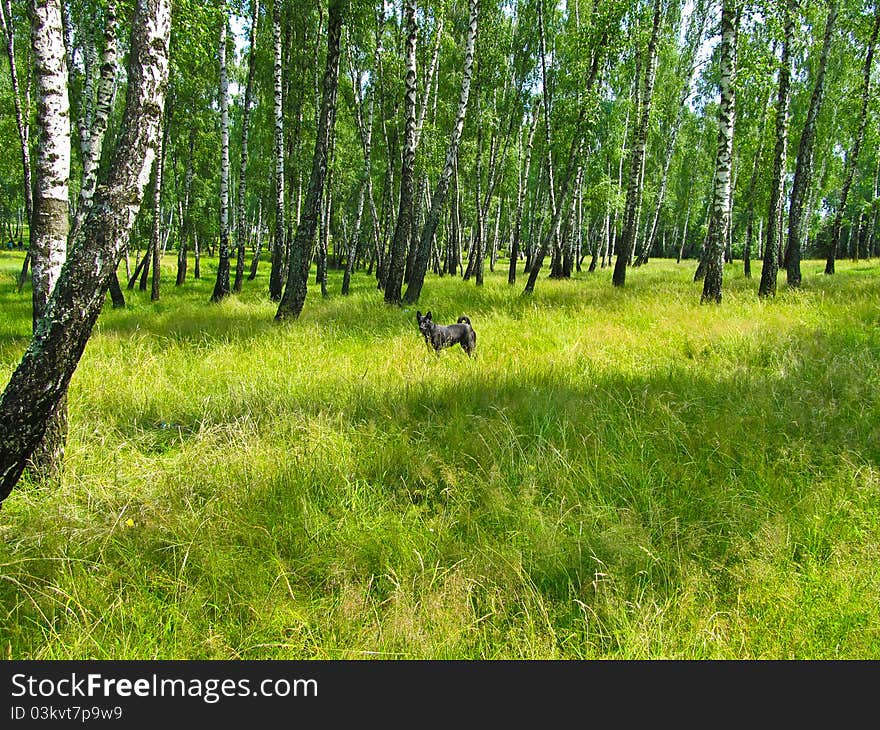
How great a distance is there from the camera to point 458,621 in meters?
2.09

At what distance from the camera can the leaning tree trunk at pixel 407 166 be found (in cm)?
1019

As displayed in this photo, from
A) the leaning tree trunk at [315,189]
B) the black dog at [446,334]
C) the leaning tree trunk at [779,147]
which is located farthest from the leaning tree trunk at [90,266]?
the leaning tree trunk at [779,147]

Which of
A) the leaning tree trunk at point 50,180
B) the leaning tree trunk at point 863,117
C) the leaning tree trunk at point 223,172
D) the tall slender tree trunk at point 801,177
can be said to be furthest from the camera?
the leaning tree trunk at point 863,117

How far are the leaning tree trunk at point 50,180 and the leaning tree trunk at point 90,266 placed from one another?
40.6 inches

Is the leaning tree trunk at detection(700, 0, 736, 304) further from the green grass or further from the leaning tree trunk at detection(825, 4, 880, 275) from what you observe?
the leaning tree trunk at detection(825, 4, 880, 275)

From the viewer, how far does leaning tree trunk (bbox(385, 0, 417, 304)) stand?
10.2 meters

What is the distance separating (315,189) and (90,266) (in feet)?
25.4

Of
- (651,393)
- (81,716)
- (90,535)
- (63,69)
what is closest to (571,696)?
(81,716)

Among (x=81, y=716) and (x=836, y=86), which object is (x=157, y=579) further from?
(x=836, y=86)

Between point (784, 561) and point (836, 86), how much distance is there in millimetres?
29098

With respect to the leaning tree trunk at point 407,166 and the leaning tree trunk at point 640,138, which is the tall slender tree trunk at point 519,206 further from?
the leaning tree trunk at point 407,166

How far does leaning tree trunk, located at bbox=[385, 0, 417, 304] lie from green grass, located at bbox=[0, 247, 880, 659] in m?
6.36

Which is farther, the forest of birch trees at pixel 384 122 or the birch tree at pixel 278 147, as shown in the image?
the birch tree at pixel 278 147

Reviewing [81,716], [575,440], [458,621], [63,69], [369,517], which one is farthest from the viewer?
[63,69]
